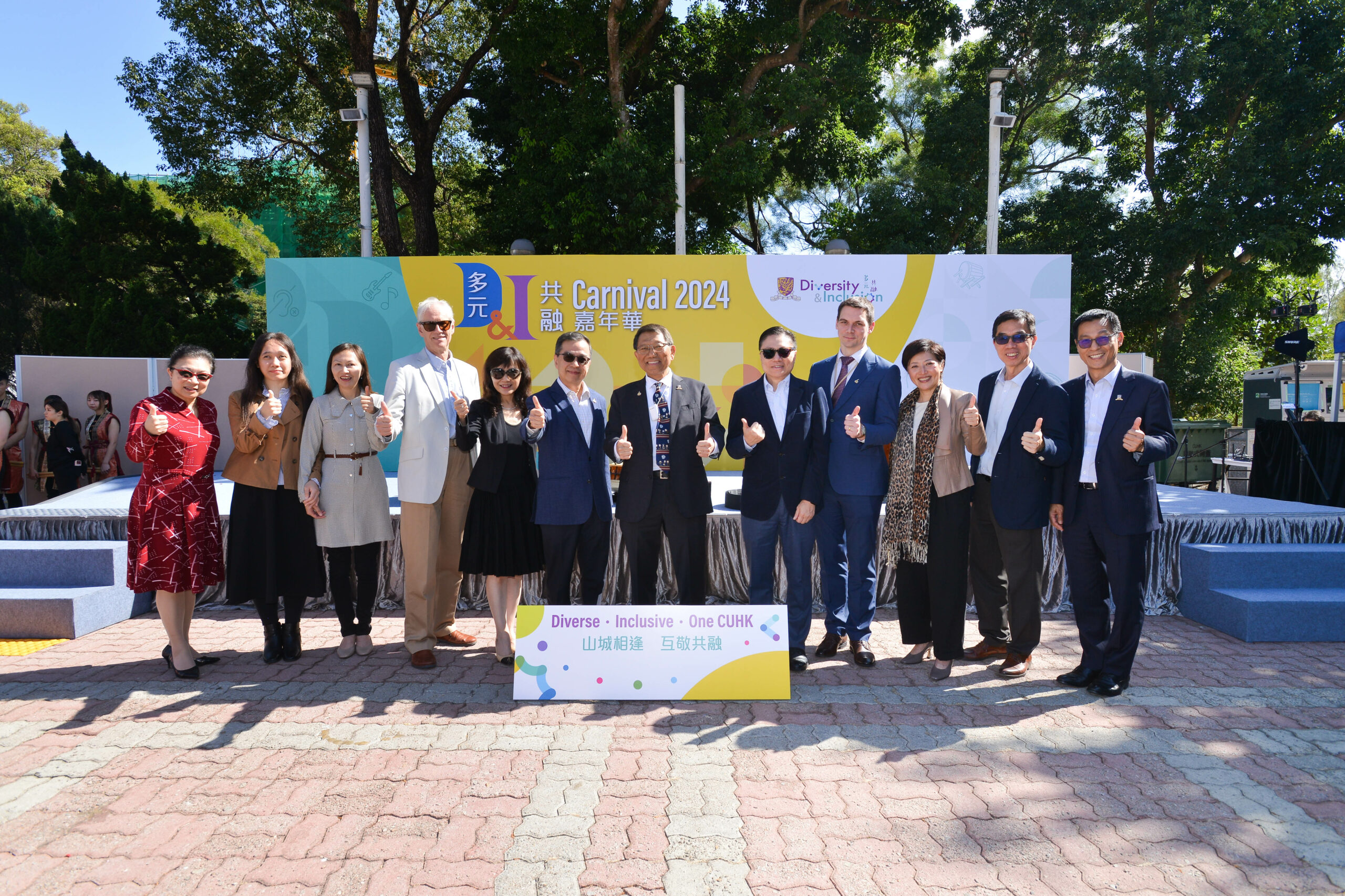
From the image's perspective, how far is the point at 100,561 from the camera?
183 inches

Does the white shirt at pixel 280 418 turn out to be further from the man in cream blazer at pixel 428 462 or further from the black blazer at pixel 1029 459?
the black blazer at pixel 1029 459

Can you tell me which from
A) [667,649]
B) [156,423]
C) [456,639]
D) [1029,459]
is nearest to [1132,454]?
[1029,459]

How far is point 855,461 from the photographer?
3621 millimetres

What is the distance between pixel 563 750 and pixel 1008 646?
2.24m

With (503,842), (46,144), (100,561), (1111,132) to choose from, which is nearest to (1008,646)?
(503,842)

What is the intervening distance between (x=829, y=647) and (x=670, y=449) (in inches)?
53.0

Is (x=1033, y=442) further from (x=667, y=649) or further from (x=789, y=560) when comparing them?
(x=667, y=649)

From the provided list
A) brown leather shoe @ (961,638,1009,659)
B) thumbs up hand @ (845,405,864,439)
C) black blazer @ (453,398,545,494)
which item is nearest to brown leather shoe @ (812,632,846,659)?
brown leather shoe @ (961,638,1009,659)

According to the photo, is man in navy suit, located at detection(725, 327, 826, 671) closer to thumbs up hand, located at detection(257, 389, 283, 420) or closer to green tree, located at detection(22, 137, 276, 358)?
thumbs up hand, located at detection(257, 389, 283, 420)

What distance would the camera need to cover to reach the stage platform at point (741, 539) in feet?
15.9

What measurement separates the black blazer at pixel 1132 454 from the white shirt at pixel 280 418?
3867mm

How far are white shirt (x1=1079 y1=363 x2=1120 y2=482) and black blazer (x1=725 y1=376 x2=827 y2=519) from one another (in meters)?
1.17

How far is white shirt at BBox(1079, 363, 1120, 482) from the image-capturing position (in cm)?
340

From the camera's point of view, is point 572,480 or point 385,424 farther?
point 572,480
